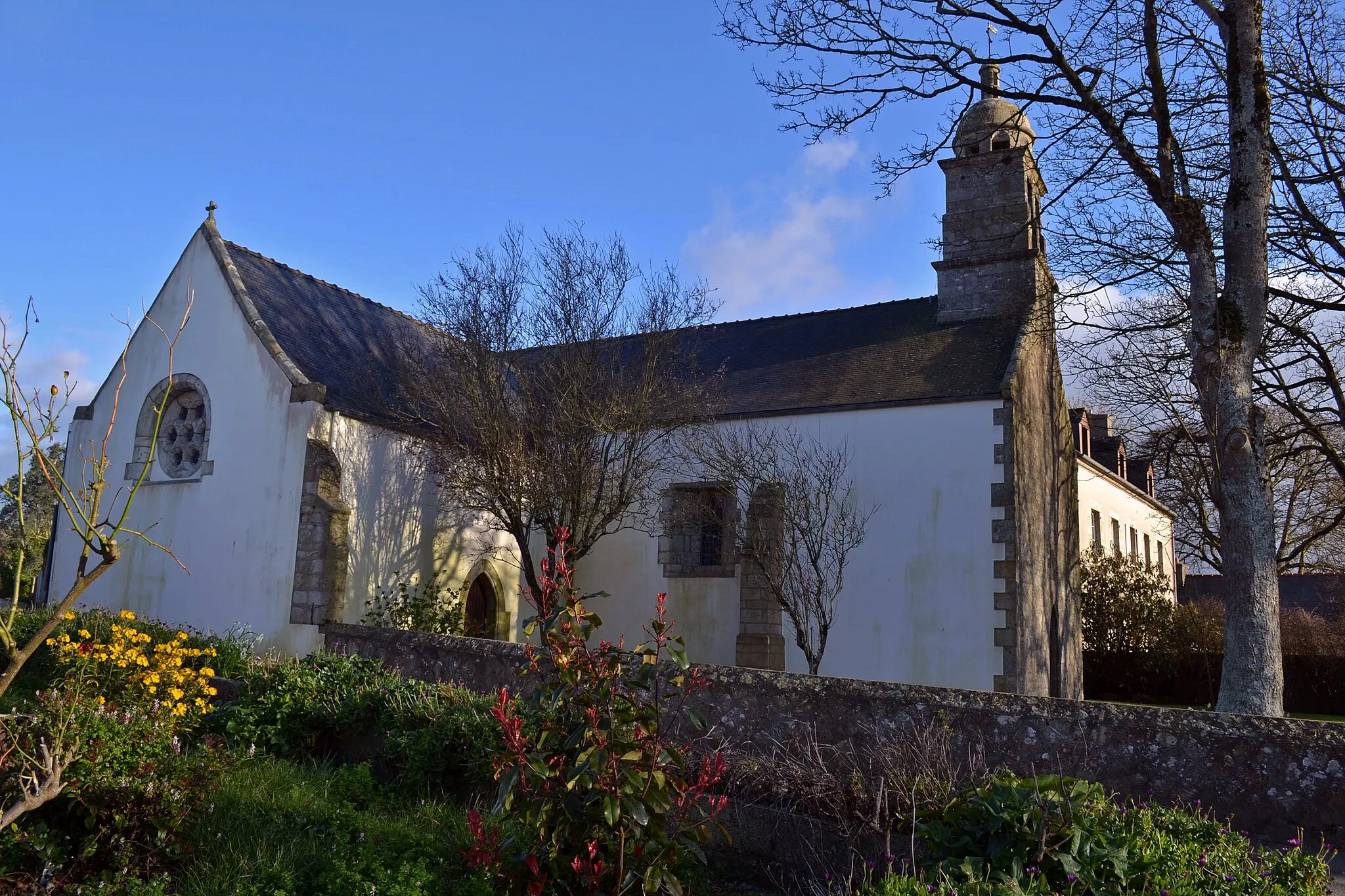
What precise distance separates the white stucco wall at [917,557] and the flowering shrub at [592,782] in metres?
10.6

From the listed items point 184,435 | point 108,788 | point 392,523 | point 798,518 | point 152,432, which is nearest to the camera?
point 108,788

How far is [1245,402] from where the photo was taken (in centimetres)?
1005

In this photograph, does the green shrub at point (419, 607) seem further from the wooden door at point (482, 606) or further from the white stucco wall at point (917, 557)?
the white stucco wall at point (917, 557)

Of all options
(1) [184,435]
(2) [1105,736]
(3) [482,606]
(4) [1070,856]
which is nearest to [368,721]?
(2) [1105,736]

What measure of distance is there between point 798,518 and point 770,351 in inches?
194

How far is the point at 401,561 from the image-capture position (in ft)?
51.0

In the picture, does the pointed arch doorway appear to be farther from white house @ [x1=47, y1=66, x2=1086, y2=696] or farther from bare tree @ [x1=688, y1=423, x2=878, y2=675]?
bare tree @ [x1=688, y1=423, x2=878, y2=675]

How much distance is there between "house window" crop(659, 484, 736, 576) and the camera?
51.1ft

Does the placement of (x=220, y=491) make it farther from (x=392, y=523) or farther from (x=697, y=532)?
(x=697, y=532)

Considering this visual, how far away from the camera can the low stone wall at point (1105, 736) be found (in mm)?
5203

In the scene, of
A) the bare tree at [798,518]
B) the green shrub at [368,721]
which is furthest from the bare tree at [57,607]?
the bare tree at [798,518]

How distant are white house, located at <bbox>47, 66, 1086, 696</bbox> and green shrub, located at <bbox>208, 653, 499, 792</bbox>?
5396 millimetres

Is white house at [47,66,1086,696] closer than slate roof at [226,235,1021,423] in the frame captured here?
Yes

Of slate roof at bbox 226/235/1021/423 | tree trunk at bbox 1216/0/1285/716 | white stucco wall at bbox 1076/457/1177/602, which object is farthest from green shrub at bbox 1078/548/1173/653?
tree trunk at bbox 1216/0/1285/716
